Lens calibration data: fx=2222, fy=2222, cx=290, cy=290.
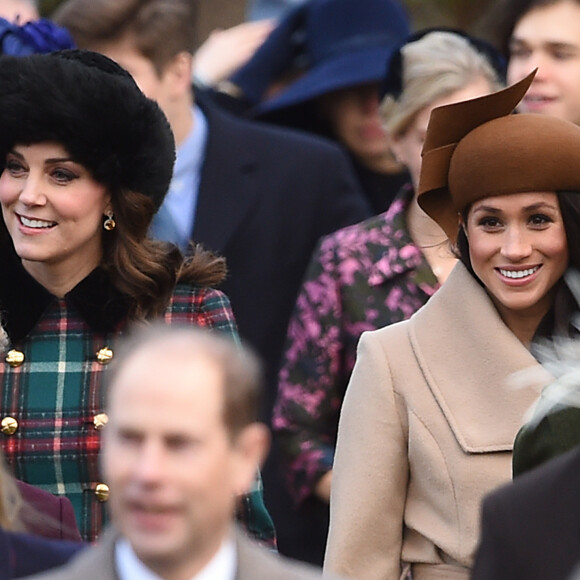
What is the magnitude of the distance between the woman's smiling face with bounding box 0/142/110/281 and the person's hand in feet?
10.4

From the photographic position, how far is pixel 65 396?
5.43m

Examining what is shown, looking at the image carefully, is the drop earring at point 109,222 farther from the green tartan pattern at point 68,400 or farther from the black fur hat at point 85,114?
the green tartan pattern at point 68,400

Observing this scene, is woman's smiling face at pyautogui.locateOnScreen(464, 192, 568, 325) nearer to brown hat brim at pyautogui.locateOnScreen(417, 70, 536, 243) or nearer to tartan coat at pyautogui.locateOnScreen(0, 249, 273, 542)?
brown hat brim at pyautogui.locateOnScreen(417, 70, 536, 243)

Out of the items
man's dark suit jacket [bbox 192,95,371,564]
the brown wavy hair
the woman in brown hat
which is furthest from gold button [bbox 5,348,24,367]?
man's dark suit jacket [bbox 192,95,371,564]

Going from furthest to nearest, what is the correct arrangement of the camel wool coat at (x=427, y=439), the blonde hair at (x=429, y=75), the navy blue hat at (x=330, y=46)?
the navy blue hat at (x=330, y=46), the blonde hair at (x=429, y=75), the camel wool coat at (x=427, y=439)

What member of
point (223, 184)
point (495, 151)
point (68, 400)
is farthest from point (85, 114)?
point (223, 184)

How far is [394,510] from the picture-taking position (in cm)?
522

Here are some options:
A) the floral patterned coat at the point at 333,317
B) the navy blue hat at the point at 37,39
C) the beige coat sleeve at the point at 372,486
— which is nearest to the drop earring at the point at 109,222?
the navy blue hat at the point at 37,39

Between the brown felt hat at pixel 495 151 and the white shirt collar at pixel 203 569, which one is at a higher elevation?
the brown felt hat at pixel 495 151

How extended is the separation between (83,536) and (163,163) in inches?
37.7

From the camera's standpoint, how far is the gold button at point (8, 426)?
5367 mm

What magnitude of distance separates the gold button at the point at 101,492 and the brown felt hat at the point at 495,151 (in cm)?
106

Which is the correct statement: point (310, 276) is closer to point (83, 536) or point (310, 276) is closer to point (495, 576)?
point (83, 536)

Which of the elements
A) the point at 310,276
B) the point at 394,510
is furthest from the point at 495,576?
the point at 310,276
